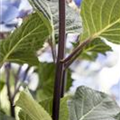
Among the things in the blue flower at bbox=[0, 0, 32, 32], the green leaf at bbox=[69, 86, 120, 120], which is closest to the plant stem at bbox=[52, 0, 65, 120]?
the green leaf at bbox=[69, 86, 120, 120]

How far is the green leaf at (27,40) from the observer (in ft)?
1.50

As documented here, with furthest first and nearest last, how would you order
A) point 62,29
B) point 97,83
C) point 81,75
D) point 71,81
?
point 81,75 < point 97,83 < point 71,81 < point 62,29

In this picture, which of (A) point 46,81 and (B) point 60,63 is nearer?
A: (B) point 60,63

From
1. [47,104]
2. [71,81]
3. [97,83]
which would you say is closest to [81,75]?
[97,83]

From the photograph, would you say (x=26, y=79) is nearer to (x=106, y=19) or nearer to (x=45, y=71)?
(x=45, y=71)

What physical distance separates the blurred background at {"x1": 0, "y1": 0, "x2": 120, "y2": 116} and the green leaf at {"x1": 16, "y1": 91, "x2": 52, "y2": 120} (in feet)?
0.58

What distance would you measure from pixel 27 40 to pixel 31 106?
0.14 meters

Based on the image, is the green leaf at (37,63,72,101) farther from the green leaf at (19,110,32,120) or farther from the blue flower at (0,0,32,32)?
the green leaf at (19,110,32,120)

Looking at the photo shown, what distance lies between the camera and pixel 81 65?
0.91 m

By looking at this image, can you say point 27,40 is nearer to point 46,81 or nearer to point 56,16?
point 56,16

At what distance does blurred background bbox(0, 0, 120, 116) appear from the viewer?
1.82ft

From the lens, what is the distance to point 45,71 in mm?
684

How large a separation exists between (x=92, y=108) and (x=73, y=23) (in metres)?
0.10

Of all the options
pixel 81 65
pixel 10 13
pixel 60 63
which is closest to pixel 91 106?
pixel 60 63
